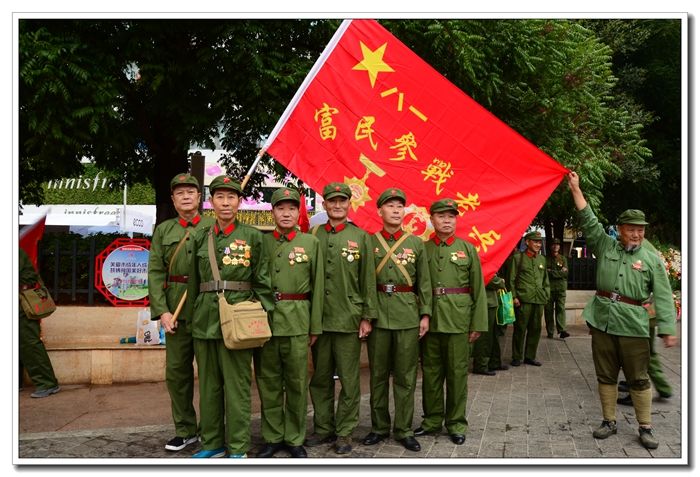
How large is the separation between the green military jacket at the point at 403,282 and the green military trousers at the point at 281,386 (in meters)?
0.77

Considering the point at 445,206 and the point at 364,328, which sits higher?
the point at 445,206

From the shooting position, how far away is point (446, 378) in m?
5.53

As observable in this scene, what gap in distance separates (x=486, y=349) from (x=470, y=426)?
9.61 feet

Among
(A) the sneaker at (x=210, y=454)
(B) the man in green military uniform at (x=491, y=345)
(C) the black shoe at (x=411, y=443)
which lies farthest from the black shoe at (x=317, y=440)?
(B) the man in green military uniform at (x=491, y=345)

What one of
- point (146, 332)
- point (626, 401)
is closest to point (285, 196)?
point (146, 332)

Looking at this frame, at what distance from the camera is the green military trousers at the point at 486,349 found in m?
8.60

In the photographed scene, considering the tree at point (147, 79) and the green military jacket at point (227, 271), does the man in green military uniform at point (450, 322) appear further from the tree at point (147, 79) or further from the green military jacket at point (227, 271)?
the tree at point (147, 79)

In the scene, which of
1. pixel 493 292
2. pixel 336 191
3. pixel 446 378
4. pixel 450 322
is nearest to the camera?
pixel 336 191

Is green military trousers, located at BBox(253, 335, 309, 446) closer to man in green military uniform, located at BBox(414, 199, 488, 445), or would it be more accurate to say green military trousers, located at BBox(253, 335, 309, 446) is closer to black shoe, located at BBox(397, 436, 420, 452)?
black shoe, located at BBox(397, 436, 420, 452)

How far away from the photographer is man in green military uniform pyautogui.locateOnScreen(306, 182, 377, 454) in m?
5.13

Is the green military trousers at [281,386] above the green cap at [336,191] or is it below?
below

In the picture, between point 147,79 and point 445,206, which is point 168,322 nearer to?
point 445,206

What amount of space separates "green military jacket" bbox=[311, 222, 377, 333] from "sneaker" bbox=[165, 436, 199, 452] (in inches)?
57.5
